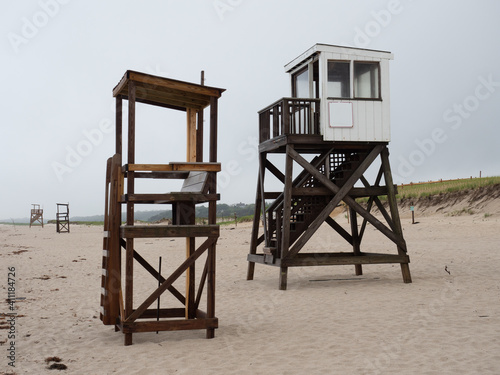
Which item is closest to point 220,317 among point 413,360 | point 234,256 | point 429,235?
point 413,360

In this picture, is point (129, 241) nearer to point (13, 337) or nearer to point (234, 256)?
point (13, 337)

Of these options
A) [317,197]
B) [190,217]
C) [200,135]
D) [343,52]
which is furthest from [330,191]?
[190,217]

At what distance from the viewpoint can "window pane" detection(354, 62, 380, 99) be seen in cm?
1489

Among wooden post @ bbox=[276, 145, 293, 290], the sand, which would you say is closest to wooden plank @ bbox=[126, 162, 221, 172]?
the sand

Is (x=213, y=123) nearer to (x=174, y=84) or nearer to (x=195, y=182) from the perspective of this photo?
(x=174, y=84)

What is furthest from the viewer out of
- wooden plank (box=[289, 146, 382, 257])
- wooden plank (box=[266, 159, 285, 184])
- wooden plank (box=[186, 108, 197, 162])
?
wooden plank (box=[266, 159, 285, 184])

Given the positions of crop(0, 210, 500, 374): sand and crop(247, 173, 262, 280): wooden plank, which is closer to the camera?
crop(0, 210, 500, 374): sand

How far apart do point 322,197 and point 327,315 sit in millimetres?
5298

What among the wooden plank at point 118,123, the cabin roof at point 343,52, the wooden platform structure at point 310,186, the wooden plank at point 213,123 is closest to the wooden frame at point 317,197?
the wooden platform structure at point 310,186

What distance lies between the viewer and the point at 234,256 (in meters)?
23.6

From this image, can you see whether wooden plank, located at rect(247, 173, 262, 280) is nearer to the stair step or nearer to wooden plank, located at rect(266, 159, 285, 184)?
wooden plank, located at rect(266, 159, 285, 184)

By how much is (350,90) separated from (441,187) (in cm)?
3141

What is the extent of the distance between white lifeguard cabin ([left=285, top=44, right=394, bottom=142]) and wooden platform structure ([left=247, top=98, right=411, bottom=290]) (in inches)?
11.0

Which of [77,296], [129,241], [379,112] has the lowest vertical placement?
[77,296]
